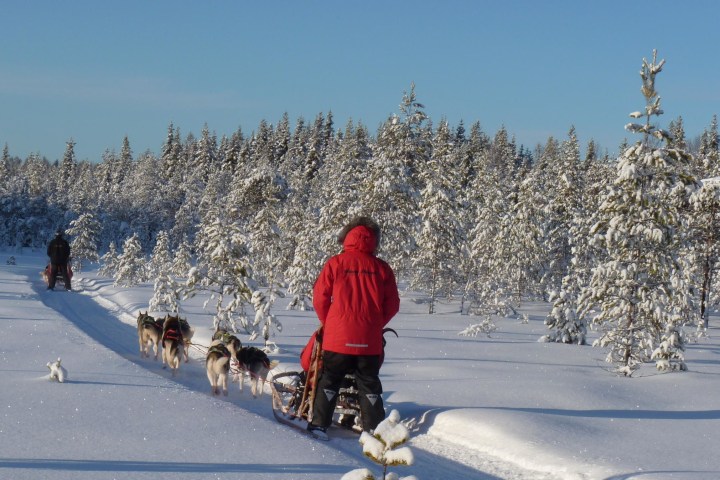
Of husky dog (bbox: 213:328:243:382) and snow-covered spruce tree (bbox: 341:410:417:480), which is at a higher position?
snow-covered spruce tree (bbox: 341:410:417:480)

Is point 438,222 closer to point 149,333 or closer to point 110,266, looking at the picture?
point 149,333

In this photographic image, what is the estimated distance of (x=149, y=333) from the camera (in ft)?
35.0

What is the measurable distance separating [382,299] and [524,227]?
35.7 m

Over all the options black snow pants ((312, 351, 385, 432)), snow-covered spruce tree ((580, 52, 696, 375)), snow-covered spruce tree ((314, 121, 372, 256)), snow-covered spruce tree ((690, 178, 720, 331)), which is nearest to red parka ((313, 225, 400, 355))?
black snow pants ((312, 351, 385, 432))

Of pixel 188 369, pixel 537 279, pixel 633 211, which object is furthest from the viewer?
pixel 537 279

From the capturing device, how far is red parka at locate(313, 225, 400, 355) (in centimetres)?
618

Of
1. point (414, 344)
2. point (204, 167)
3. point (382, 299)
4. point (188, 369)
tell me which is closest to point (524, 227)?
point (414, 344)

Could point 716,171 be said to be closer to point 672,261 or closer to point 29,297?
point 672,261

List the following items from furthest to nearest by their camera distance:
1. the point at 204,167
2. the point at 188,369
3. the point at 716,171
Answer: the point at 204,167 < the point at 716,171 < the point at 188,369

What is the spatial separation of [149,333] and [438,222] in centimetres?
2226

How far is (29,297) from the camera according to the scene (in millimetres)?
18844

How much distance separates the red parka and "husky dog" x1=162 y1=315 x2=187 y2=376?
418 centimetres

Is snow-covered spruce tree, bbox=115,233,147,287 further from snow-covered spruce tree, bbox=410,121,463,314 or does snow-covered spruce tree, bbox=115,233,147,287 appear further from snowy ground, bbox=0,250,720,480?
snowy ground, bbox=0,250,720,480

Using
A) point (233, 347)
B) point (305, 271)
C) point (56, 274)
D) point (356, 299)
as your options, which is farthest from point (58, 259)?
point (356, 299)
